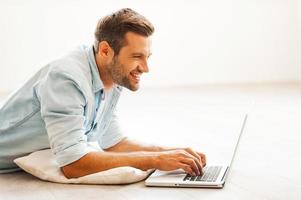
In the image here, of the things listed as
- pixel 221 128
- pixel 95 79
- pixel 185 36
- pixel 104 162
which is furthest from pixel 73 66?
pixel 185 36

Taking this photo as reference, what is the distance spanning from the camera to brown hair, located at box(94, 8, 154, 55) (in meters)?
1.75

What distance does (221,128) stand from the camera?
2.75 meters

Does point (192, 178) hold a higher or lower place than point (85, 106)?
lower

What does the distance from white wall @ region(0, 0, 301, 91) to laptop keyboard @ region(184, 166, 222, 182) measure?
143 inches

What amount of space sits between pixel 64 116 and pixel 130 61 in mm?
328

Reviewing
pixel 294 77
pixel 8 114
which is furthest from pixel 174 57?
pixel 8 114

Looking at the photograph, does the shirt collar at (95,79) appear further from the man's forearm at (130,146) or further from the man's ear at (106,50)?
the man's forearm at (130,146)

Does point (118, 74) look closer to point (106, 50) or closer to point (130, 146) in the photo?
point (106, 50)

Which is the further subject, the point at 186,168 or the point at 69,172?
the point at 69,172

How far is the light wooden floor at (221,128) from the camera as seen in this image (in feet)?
5.24

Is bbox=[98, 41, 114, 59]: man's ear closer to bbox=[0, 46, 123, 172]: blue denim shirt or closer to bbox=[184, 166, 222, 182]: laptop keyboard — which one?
bbox=[0, 46, 123, 172]: blue denim shirt

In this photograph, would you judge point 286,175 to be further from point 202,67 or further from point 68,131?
point 202,67

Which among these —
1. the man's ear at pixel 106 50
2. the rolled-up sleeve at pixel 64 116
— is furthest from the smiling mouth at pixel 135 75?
the rolled-up sleeve at pixel 64 116

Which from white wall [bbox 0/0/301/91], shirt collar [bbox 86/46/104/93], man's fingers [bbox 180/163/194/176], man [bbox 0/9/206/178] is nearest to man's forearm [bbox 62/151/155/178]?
man [bbox 0/9/206/178]
